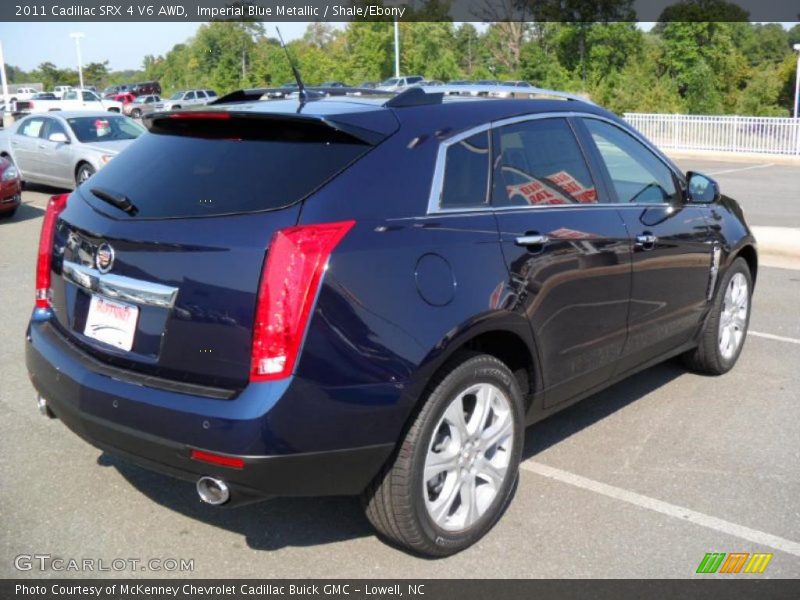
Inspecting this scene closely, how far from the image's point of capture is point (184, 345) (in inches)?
128

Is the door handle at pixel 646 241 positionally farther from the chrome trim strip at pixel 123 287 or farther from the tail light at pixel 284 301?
the chrome trim strip at pixel 123 287

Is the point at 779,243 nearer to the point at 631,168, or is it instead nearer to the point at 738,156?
the point at 631,168

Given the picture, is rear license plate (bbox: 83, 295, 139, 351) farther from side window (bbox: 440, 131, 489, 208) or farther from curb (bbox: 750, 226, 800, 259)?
curb (bbox: 750, 226, 800, 259)

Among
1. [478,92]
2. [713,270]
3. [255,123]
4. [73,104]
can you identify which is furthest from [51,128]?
[73,104]

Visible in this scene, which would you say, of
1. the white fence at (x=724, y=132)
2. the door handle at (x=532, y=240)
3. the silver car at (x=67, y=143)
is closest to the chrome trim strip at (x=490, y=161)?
the door handle at (x=532, y=240)

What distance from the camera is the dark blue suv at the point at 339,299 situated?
123 inches

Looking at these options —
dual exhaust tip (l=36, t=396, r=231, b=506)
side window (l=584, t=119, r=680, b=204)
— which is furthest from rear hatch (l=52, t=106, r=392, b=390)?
side window (l=584, t=119, r=680, b=204)

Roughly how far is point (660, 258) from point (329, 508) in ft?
7.29

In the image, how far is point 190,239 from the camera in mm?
3299

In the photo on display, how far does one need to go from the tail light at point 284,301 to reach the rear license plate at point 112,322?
601 mm

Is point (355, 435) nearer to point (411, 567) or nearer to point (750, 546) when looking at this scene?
point (411, 567)

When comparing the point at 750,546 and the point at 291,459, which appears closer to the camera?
the point at 291,459

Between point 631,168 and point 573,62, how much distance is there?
5064 cm
